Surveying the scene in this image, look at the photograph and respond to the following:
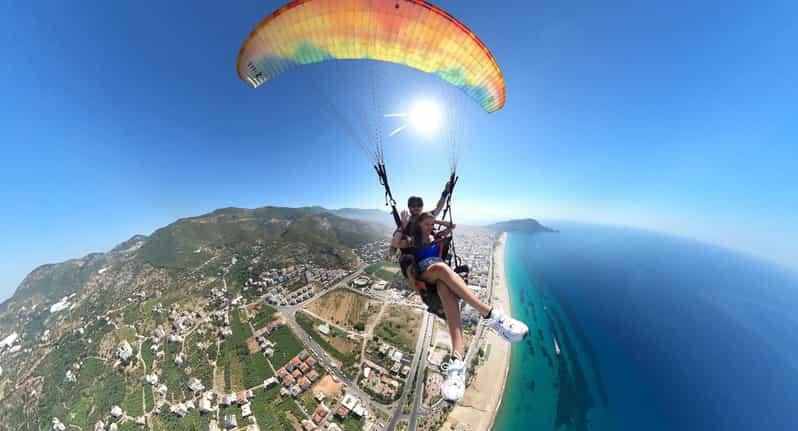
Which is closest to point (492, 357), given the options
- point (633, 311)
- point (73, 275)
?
point (633, 311)

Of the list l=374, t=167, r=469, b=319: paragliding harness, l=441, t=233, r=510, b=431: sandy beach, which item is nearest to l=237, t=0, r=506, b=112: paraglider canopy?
l=374, t=167, r=469, b=319: paragliding harness

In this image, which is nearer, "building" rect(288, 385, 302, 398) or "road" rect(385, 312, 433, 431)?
"road" rect(385, 312, 433, 431)

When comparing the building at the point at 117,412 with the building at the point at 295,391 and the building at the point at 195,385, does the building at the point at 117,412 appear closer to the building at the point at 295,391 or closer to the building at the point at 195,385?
the building at the point at 195,385

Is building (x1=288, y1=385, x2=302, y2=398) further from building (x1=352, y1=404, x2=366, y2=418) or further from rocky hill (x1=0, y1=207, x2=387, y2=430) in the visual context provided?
rocky hill (x1=0, y1=207, x2=387, y2=430)

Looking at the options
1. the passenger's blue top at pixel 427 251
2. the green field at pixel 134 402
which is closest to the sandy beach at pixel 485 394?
the passenger's blue top at pixel 427 251

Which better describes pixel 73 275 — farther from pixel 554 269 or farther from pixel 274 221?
pixel 554 269
